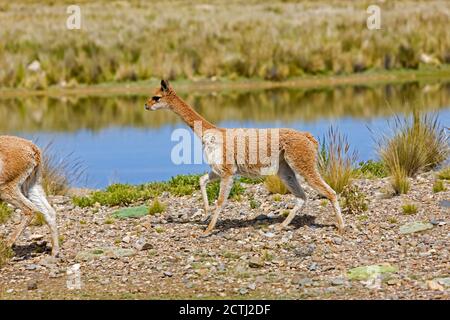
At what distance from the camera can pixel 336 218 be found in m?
10.8

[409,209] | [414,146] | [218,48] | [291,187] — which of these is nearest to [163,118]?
[218,48]

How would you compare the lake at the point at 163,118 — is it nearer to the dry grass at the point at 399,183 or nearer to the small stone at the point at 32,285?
the dry grass at the point at 399,183

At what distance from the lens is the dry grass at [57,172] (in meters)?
14.2

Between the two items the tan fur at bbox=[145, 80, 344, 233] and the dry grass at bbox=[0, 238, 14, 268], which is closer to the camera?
the dry grass at bbox=[0, 238, 14, 268]

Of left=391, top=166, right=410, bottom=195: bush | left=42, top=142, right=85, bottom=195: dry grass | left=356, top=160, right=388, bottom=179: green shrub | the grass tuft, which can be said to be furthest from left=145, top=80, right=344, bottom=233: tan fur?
left=42, top=142, right=85, bottom=195: dry grass

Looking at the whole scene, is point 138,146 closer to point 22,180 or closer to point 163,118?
point 163,118

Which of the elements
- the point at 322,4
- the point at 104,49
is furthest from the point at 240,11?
the point at 104,49

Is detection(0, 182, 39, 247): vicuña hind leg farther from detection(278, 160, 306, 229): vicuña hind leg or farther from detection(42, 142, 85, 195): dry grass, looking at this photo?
detection(42, 142, 85, 195): dry grass

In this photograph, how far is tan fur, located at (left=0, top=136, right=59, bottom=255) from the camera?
10.2 meters

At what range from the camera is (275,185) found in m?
12.6

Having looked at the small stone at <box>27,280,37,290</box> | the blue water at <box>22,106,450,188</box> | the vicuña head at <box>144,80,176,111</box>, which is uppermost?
the vicuña head at <box>144,80,176,111</box>

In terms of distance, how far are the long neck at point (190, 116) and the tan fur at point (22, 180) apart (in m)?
1.83

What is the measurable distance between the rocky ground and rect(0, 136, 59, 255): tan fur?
1.49ft

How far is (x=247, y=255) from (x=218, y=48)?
22.3 m
